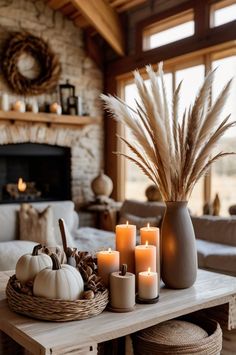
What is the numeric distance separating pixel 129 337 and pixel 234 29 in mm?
3679

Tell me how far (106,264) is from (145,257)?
0.54ft

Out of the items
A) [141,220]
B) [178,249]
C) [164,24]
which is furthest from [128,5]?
[178,249]

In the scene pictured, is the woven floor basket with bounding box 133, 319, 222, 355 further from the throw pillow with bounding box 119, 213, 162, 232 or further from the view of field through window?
the view of field through window

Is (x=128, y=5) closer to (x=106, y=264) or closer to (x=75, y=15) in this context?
(x=75, y=15)

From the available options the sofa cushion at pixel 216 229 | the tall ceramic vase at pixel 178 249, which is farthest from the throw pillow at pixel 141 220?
the tall ceramic vase at pixel 178 249


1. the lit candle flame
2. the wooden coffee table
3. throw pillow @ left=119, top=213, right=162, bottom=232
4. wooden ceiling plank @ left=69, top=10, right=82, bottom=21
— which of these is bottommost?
the wooden coffee table

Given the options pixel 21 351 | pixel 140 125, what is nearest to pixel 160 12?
pixel 140 125

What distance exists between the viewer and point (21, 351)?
2092 mm

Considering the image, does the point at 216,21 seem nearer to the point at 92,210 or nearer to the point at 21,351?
the point at 92,210

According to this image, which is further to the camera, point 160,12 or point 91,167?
point 91,167

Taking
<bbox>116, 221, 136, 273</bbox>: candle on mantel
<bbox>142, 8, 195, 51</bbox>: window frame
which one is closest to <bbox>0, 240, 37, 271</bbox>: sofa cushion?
<bbox>116, 221, 136, 273</bbox>: candle on mantel

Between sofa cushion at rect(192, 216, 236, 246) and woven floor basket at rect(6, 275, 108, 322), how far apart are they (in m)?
2.49

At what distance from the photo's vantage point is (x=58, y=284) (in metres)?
1.46

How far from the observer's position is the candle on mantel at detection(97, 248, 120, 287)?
5.41ft
